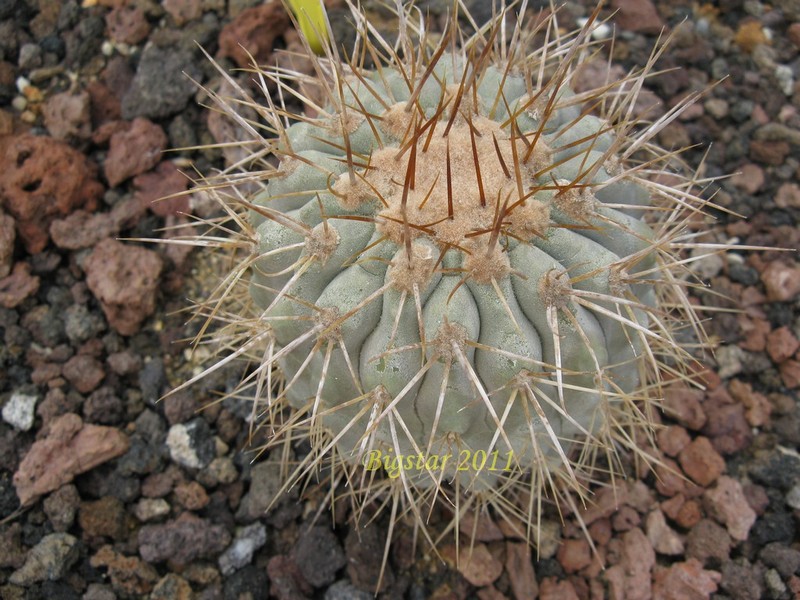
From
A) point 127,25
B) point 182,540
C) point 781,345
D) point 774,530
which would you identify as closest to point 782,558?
point 774,530

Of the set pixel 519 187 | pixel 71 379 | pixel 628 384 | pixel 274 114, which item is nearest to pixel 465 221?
pixel 519 187

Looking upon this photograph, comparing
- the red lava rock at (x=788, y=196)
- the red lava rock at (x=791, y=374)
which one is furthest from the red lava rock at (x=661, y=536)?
the red lava rock at (x=788, y=196)

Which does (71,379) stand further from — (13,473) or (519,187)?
(519,187)

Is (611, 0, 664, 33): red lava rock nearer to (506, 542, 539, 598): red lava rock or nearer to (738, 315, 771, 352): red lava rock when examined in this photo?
(738, 315, 771, 352): red lava rock

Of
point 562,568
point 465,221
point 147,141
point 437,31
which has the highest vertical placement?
point 465,221

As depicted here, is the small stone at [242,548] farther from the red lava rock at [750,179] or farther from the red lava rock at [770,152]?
the red lava rock at [770,152]

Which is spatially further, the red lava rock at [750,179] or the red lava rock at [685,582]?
the red lava rock at [750,179]

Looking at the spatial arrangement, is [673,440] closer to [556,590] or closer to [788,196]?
[556,590]
